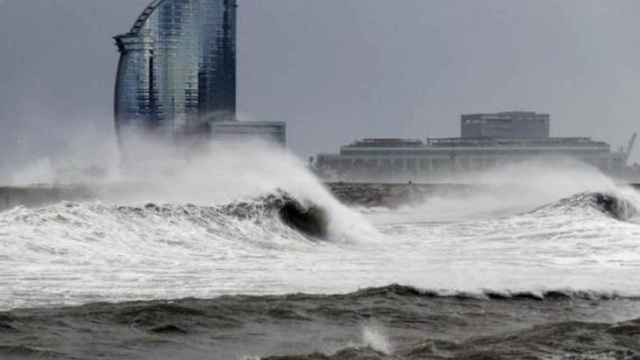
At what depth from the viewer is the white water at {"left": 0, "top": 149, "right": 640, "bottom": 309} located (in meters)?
15.6

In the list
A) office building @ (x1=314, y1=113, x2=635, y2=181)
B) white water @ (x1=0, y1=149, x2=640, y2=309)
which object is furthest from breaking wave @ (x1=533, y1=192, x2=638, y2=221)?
office building @ (x1=314, y1=113, x2=635, y2=181)

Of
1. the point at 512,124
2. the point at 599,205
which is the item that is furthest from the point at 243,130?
the point at 599,205

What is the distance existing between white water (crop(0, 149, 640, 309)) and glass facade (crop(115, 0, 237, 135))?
A: 82.4 m

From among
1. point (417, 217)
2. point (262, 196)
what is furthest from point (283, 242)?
point (417, 217)

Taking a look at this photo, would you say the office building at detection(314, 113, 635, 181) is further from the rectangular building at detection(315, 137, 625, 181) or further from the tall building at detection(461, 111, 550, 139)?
the tall building at detection(461, 111, 550, 139)

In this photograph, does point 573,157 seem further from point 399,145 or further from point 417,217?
point 417,217

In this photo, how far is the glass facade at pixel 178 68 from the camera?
118938mm

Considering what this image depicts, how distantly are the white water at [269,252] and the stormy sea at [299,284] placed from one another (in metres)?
0.05

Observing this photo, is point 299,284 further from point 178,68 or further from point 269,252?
point 178,68

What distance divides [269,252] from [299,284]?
700cm

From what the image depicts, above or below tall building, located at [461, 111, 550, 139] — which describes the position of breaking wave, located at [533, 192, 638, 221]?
below

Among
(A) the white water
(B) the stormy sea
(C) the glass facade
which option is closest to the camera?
(B) the stormy sea

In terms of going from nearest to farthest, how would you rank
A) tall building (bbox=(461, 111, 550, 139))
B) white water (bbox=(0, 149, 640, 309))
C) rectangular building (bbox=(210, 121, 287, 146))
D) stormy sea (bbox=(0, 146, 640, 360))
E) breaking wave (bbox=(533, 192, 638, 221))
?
stormy sea (bbox=(0, 146, 640, 360))
white water (bbox=(0, 149, 640, 309))
breaking wave (bbox=(533, 192, 638, 221))
rectangular building (bbox=(210, 121, 287, 146))
tall building (bbox=(461, 111, 550, 139))

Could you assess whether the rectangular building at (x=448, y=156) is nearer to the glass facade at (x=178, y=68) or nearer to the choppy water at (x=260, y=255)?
the glass facade at (x=178, y=68)
